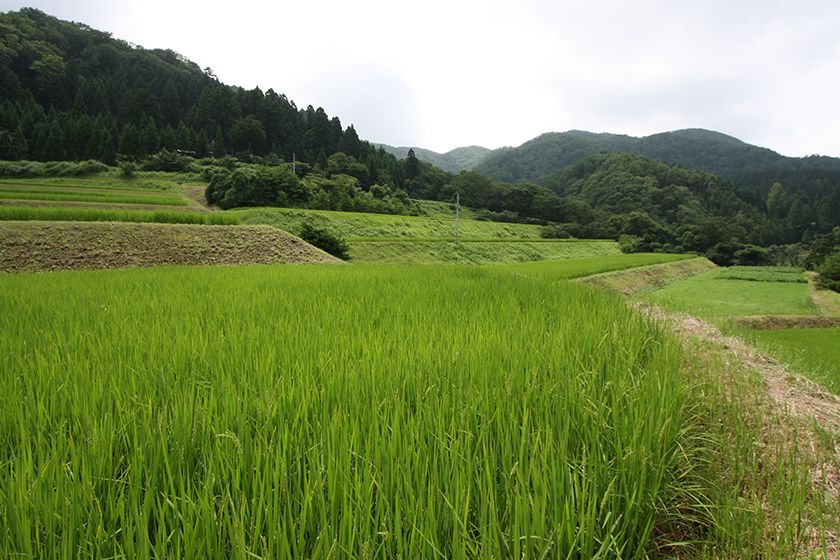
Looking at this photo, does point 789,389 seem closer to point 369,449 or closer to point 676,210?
point 369,449

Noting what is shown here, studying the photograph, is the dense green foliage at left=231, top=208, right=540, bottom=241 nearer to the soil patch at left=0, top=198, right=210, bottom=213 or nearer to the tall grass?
the soil patch at left=0, top=198, right=210, bottom=213

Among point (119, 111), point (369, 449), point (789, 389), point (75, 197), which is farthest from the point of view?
point (119, 111)

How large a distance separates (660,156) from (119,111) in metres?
168

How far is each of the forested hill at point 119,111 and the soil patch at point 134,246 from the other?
41258mm

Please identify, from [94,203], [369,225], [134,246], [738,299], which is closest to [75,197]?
[94,203]

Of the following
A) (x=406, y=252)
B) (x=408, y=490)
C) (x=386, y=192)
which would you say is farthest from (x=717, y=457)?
(x=386, y=192)

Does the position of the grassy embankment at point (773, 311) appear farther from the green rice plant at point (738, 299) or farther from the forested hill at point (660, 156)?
the forested hill at point (660, 156)

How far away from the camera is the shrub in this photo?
21297 mm

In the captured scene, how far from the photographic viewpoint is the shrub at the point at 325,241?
21297 millimetres

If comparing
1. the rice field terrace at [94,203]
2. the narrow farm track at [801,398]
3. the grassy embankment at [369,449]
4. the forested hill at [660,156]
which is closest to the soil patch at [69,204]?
the rice field terrace at [94,203]

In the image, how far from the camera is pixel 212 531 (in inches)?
37.5

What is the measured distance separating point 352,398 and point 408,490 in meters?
0.76

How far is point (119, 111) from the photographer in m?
61.1

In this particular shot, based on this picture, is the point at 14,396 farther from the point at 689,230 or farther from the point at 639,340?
the point at 689,230
